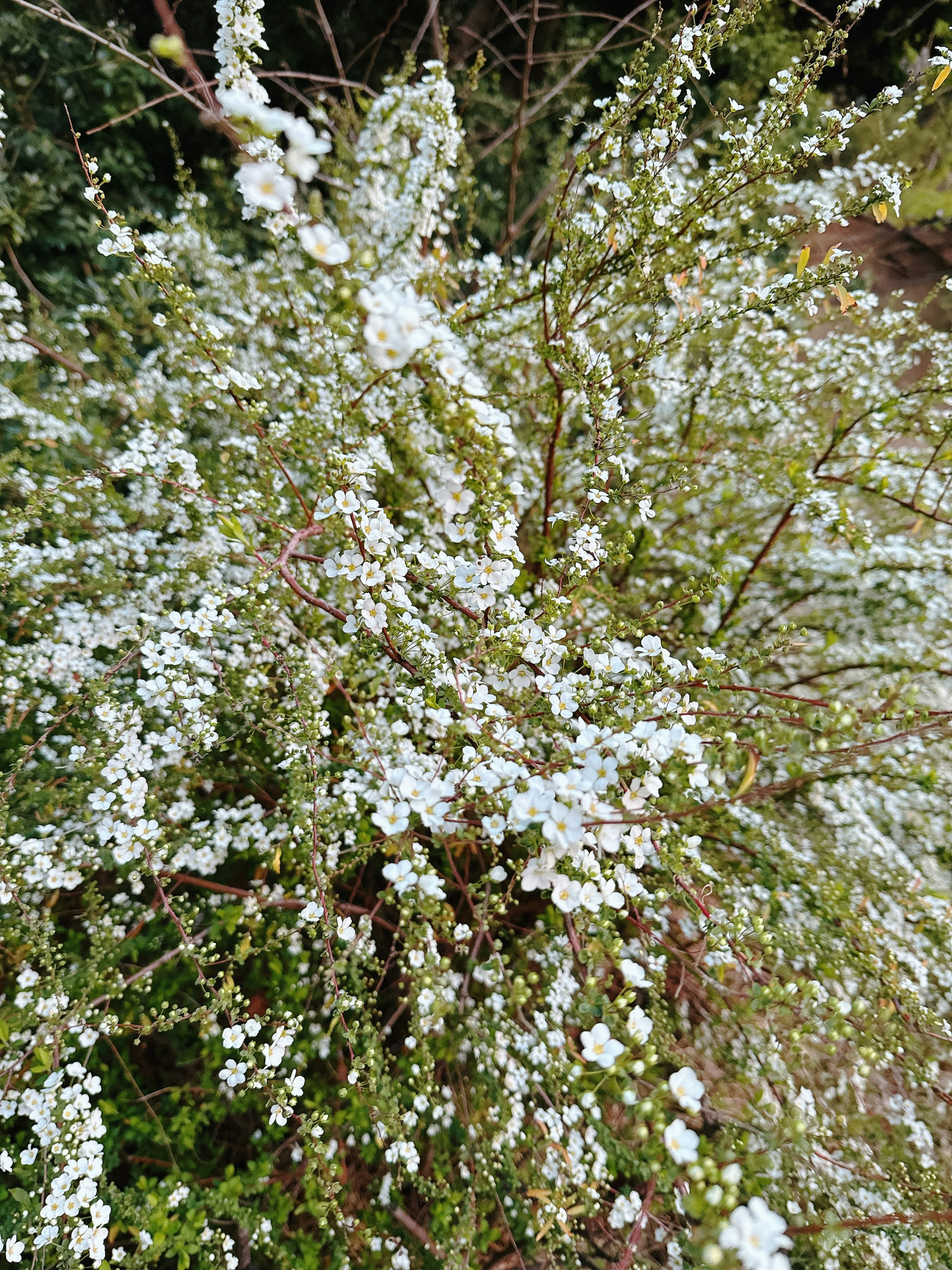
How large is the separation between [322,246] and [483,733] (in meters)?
1.11

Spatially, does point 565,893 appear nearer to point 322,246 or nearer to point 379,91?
point 322,246

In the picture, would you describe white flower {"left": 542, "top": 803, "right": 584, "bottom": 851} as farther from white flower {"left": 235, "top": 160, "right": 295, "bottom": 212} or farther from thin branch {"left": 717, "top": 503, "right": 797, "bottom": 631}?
thin branch {"left": 717, "top": 503, "right": 797, "bottom": 631}

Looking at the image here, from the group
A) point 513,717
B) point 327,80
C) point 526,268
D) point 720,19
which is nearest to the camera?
point 513,717

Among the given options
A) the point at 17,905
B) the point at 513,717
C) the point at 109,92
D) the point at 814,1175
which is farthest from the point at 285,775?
the point at 109,92

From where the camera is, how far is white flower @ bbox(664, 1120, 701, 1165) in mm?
1011

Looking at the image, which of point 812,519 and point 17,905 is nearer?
point 17,905

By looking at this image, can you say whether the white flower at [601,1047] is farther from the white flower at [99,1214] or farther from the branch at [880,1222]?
the white flower at [99,1214]

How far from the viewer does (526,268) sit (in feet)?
10.7

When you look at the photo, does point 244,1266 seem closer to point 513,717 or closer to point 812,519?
point 513,717

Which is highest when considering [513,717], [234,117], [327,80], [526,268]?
[327,80]

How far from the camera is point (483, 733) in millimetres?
1625

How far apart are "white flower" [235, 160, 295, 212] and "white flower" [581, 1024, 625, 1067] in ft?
5.00

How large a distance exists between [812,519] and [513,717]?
194 cm

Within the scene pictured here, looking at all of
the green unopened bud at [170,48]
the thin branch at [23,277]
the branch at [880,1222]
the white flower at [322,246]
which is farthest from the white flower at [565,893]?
the thin branch at [23,277]
